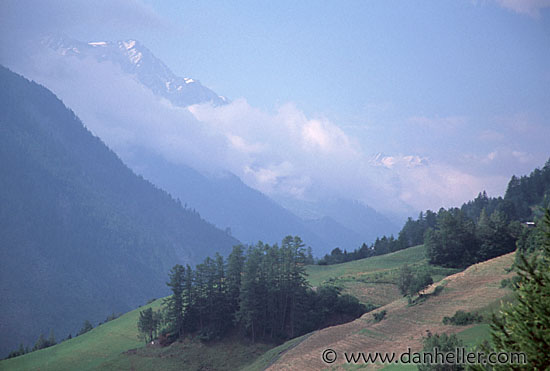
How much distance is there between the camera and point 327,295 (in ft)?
240

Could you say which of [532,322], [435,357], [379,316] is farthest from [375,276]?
[532,322]

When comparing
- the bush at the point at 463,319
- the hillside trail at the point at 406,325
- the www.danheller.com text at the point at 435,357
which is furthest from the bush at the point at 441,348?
the bush at the point at 463,319

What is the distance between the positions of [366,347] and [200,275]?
42140mm

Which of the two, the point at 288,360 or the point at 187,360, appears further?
the point at 187,360

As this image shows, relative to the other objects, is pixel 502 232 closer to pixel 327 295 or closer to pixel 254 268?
pixel 327 295

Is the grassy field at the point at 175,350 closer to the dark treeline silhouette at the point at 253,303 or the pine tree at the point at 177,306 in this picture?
the dark treeline silhouette at the point at 253,303

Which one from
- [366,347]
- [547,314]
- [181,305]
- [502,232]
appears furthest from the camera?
[502,232]

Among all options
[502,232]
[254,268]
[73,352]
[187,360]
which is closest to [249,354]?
[187,360]

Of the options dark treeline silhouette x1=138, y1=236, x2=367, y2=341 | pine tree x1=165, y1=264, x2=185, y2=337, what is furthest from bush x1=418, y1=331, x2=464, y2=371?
pine tree x1=165, y1=264, x2=185, y2=337

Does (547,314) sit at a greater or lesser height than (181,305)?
greater

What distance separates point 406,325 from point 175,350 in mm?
41690
